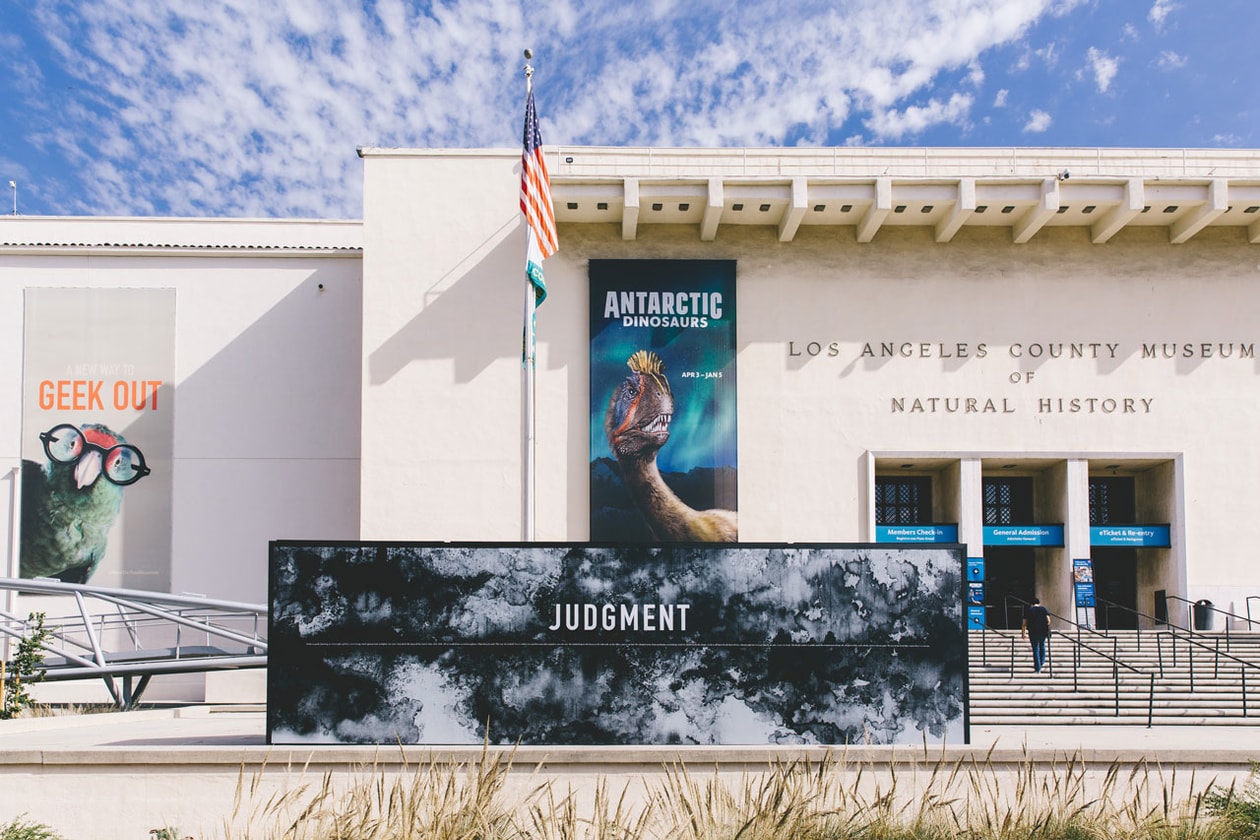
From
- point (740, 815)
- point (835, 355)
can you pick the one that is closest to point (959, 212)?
point (835, 355)

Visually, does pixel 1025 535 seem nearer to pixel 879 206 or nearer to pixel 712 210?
pixel 879 206

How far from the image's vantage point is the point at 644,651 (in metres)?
9.56

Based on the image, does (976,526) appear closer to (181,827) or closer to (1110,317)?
(1110,317)

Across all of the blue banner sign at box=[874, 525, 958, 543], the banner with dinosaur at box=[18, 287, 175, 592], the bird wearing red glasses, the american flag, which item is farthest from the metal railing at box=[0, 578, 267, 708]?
the blue banner sign at box=[874, 525, 958, 543]

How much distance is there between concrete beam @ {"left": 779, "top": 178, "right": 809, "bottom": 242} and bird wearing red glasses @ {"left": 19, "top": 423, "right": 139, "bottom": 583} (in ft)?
64.2

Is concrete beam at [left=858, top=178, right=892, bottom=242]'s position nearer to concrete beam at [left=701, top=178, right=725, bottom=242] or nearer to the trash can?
concrete beam at [left=701, top=178, right=725, bottom=242]

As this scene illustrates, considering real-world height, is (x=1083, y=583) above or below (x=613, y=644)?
below

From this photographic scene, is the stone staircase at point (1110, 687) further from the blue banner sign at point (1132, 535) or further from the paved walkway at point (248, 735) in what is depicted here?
the blue banner sign at point (1132, 535)

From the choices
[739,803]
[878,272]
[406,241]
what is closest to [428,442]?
[406,241]

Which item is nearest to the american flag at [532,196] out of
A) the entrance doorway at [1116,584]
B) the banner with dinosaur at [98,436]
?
the banner with dinosaur at [98,436]

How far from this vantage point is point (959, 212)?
24.6 m

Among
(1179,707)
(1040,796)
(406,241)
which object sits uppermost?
(406,241)

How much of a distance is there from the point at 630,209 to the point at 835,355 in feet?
21.8

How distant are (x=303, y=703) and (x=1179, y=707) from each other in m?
14.6
